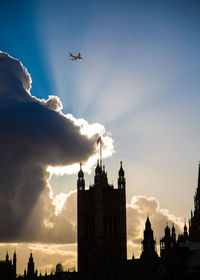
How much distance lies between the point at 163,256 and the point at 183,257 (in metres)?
37.4

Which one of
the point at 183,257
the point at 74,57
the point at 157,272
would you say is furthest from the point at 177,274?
the point at 74,57

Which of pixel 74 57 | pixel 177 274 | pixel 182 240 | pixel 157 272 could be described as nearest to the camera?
pixel 74 57

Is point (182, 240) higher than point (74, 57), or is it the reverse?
point (74, 57)

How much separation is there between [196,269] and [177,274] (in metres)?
6.62

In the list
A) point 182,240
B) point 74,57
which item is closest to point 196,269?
point 182,240

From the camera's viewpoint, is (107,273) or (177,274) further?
(107,273)

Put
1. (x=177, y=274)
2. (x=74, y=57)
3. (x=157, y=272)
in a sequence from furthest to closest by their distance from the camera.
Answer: (x=157, y=272) → (x=177, y=274) → (x=74, y=57)

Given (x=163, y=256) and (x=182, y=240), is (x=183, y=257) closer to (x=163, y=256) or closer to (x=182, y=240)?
(x=182, y=240)

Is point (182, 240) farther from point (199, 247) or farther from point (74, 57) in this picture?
point (74, 57)

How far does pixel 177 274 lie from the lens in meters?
161

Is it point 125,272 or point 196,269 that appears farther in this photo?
point 125,272

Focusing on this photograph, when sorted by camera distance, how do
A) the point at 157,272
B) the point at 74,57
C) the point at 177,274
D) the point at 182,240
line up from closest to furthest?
1. the point at 74,57
2. the point at 177,274
3. the point at 182,240
4. the point at 157,272

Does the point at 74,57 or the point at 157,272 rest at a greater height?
the point at 74,57

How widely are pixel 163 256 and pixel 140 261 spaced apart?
6.98 m
